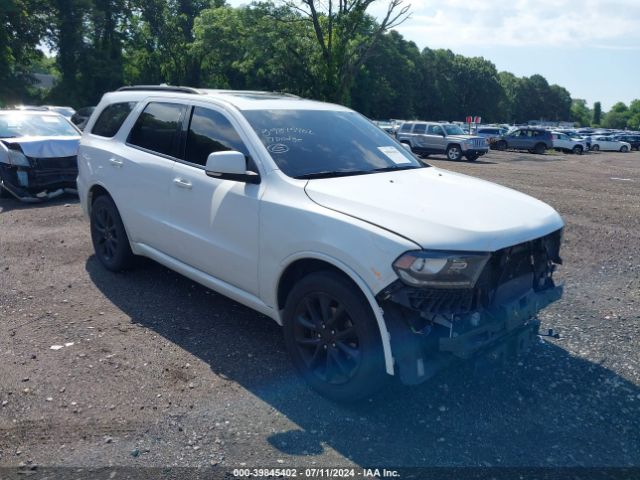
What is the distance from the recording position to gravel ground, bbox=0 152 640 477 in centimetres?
322

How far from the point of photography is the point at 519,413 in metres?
3.64

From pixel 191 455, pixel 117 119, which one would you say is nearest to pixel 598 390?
pixel 191 455

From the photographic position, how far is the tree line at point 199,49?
31078 millimetres

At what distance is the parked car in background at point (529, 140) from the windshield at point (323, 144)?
34289 mm

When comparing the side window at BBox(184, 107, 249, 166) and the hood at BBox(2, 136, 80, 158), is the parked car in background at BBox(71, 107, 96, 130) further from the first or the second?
the side window at BBox(184, 107, 249, 166)

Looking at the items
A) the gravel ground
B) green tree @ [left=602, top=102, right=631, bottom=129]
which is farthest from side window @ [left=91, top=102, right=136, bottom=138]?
green tree @ [left=602, top=102, right=631, bottom=129]

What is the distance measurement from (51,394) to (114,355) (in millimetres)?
612

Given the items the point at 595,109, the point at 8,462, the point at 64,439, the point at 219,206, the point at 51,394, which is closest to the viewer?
the point at 8,462

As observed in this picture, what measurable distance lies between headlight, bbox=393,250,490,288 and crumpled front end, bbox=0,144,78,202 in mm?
8475

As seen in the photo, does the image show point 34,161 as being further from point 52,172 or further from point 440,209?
point 440,209

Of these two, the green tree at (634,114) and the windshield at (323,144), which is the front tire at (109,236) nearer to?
the windshield at (323,144)

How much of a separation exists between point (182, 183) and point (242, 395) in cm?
183

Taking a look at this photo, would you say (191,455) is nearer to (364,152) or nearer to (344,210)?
(344,210)

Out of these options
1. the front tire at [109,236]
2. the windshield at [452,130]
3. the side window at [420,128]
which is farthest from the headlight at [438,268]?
the side window at [420,128]
